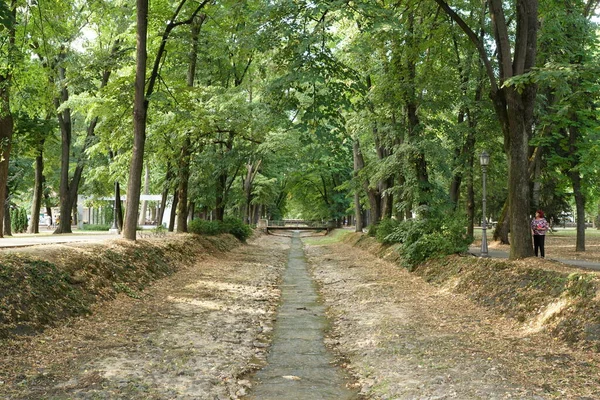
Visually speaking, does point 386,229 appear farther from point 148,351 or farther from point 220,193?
point 148,351

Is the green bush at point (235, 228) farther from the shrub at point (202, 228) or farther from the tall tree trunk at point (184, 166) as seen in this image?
the tall tree trunk at point (184, 166)

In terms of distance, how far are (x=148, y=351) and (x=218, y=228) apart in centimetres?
2003

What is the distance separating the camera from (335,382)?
21.6 ft

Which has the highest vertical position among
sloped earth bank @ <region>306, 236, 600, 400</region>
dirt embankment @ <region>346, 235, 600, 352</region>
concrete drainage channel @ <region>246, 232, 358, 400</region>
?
dirt embankment @ <region>346, 235, 600, 352</region>

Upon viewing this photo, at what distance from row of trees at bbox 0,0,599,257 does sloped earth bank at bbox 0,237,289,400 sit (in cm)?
399

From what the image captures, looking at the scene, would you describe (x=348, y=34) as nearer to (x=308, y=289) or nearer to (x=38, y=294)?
(x=308, y=289)

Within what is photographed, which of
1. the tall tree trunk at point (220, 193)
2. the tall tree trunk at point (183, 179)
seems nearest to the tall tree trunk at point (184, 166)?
the tall tree trunk at point (183, 179)

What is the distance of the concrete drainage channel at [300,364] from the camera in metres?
6.13

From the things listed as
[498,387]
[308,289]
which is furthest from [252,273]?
[498,387]

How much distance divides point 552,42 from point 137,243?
50.3ft

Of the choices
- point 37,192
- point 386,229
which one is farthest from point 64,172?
point 386,229

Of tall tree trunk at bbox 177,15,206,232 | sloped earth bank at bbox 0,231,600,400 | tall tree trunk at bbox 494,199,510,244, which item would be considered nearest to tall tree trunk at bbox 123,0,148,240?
sloped earth bank at bbox 0,231,600,400

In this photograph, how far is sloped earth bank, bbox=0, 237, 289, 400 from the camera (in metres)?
5.76

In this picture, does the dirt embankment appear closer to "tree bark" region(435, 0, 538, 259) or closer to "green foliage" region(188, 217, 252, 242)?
"tree bark" region(435, 0, 538, 259)
